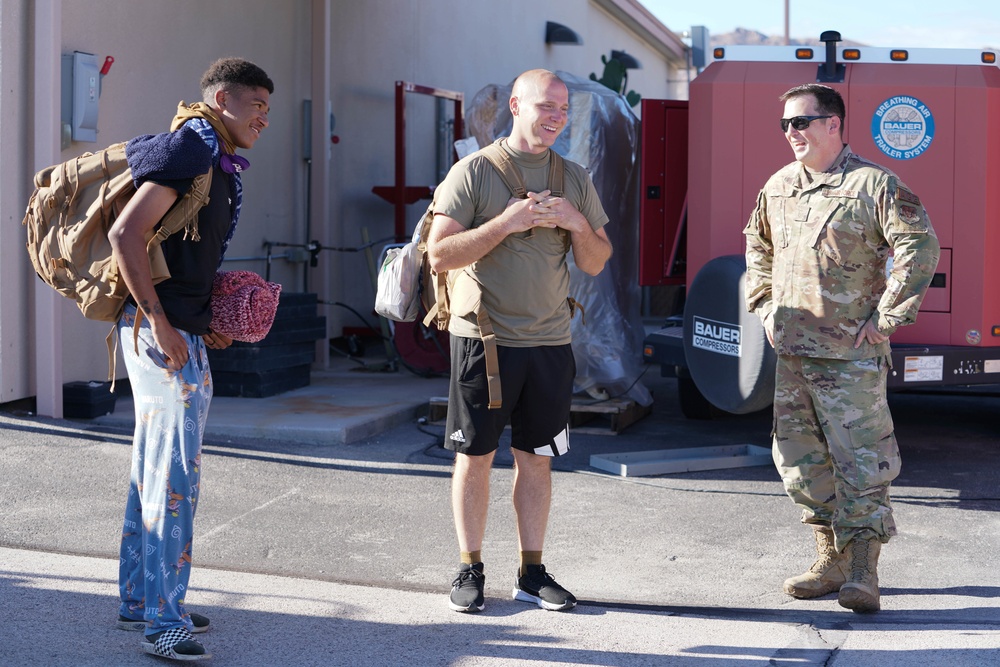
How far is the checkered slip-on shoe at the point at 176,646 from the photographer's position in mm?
3844

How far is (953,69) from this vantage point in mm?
6770

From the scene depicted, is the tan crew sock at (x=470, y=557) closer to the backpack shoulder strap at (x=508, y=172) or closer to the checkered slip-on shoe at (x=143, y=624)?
the checkered slip-on shoe at (x=143, y=624)

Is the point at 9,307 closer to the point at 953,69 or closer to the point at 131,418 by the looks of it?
the point at 131,418

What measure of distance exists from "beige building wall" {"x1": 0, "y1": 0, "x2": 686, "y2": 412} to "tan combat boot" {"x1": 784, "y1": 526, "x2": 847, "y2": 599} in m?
5.03

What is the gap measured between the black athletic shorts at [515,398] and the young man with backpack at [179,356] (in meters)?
0.97

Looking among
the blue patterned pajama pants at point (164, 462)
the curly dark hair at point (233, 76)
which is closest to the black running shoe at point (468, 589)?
the blue patterned pajama pants at point (164, 462)

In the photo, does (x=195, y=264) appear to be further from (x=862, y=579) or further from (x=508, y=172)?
(x=862, y=579)

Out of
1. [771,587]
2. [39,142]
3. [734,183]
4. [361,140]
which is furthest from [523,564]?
[361,140]

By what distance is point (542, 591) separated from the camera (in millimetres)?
4512

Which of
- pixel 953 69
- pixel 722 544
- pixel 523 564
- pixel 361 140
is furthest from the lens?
pixel 361 140

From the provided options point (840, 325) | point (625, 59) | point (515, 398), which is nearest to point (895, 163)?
point (840, 325)

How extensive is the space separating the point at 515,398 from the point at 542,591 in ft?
2.43

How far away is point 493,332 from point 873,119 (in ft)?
11.3

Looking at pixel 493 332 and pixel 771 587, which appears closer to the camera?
pixel 493 332
